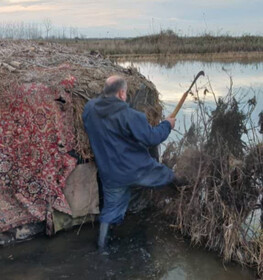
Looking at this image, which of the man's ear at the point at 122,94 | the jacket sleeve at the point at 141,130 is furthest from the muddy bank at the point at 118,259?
the man's ear at the point at 122,94

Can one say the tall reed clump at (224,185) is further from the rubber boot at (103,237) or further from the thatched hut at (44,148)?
the thatched hut at (44,148)

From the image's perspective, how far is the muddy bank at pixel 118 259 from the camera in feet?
15.3

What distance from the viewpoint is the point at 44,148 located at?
5.19 meters

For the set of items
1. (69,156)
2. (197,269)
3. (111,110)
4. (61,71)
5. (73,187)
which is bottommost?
(197,269)

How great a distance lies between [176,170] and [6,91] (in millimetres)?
2318

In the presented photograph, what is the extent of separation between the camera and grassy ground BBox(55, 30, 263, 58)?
26.7m

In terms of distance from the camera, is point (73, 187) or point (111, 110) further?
point (73, 187)

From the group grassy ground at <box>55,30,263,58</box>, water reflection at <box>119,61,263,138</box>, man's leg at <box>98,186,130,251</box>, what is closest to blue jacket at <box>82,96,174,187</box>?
man's leg at <box>98,186,130,251</box>

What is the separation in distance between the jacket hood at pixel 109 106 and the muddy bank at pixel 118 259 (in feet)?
5.34

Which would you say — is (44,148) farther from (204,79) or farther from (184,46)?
(184,46)

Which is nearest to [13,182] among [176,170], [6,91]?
[6,91]

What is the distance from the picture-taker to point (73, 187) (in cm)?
548

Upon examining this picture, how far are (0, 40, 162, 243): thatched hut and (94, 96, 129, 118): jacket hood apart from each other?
635mm

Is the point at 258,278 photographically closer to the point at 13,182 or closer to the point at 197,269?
the point at 197,269
